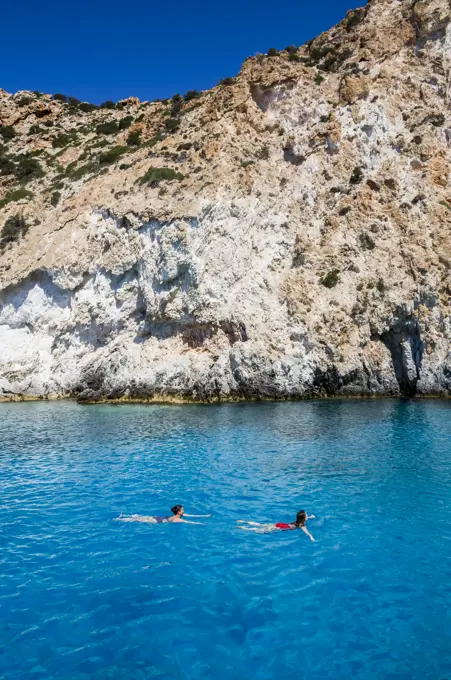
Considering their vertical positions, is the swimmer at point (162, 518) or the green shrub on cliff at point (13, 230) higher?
the green shrub on cliff at point (13, 230)

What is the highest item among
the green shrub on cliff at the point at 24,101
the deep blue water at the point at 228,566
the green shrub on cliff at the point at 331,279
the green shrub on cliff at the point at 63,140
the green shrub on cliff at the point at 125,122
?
the green shrub on cliff at the point at 24,101

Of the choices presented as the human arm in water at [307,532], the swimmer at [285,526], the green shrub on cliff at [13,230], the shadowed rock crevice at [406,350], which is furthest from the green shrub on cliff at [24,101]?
the human arm in water at [307,532]

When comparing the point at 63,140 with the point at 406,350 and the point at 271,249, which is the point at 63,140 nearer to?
the point at 271,249

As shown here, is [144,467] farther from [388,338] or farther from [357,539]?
[388,338]

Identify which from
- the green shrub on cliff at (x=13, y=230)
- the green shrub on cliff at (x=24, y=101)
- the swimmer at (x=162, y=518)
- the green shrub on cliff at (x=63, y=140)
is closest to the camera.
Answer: the swimmer at (x=162, y=518)

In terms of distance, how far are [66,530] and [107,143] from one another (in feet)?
169

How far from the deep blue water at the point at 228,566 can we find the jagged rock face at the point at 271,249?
16.4 m

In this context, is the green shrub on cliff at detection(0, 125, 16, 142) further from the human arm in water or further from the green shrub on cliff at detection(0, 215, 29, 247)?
the human arm in water

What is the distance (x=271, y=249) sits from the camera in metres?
38.5

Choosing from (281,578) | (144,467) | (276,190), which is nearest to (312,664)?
(281,578)

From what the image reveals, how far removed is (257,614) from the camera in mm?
7617

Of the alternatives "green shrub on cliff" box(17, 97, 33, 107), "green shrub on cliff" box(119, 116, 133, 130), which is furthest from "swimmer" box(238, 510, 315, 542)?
"green shrub on cliff" box(17, 97, 33, 107)

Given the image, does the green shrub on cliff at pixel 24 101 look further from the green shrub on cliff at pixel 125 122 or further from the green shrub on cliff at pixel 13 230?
the green shrub on cliff at pixel 13 230

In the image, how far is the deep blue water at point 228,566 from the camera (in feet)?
21.6
